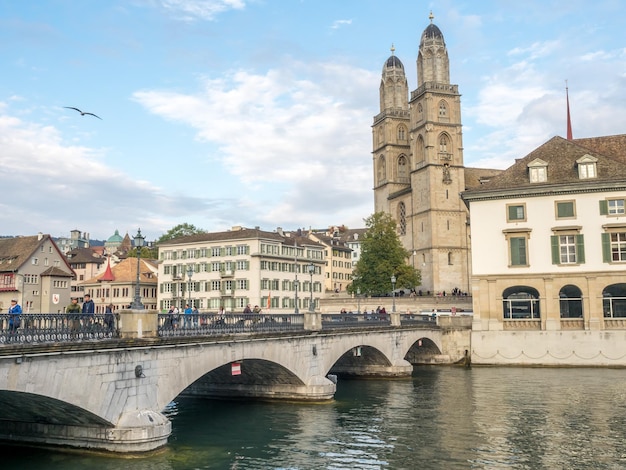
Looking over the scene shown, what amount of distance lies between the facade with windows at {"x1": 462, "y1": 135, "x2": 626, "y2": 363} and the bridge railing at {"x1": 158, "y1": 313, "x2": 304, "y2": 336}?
23409 millimetres

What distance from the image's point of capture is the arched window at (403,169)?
109494mm

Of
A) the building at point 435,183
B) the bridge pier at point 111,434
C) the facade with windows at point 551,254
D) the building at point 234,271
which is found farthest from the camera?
the building at point 435,183

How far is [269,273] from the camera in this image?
90.5m

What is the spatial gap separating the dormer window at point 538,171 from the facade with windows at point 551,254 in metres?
0.08

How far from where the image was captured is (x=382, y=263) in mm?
83062

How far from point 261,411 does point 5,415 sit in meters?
12.2

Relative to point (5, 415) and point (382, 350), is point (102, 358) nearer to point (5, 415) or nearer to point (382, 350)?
point (5, 415)

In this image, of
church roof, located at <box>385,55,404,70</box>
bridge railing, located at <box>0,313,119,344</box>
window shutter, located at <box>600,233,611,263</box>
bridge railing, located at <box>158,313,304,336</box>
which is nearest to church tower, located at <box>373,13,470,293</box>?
church roof, located at <box>385,55,404,70</box>

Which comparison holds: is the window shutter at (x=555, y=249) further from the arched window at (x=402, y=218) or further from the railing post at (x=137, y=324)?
the arched window at (x=402, y=218)

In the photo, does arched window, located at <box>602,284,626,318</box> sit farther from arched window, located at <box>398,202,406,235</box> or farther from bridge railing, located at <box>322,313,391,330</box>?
arched window, located at <box>398,202,406,235</box>

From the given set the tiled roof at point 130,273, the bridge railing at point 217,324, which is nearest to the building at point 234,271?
the tiled roof at point 130,273

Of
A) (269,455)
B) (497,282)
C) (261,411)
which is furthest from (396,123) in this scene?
(269,455)

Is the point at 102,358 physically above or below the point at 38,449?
above

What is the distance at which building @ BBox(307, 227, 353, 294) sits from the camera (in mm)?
128750
